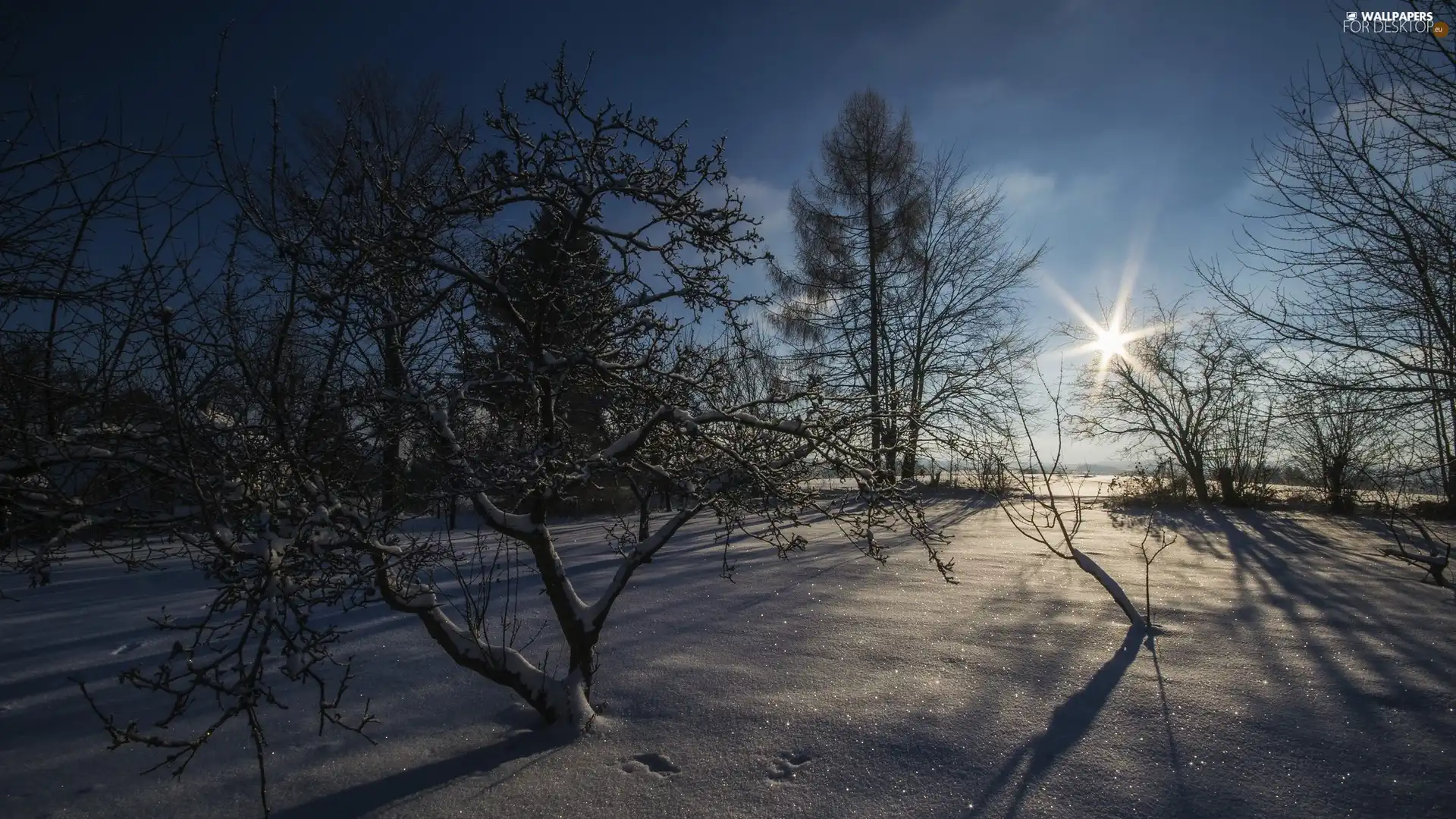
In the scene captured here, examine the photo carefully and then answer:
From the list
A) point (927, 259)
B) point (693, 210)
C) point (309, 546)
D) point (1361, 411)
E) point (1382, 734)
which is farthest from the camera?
point (927, 259)

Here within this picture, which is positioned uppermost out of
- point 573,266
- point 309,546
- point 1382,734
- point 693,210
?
point 693,210

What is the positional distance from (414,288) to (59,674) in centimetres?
338

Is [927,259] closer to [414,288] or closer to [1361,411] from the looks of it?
[1361,411]

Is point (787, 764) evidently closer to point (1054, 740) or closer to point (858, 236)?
point (1054, 740)

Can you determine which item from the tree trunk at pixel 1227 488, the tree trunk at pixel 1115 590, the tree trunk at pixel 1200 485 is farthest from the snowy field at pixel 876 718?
the tree trunk at pixel 1200 485

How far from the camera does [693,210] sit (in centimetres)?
276

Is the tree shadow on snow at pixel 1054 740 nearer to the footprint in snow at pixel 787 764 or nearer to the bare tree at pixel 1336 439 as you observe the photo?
the footprint in snow at pixel 787 764

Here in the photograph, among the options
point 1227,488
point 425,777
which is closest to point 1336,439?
point 1227,488

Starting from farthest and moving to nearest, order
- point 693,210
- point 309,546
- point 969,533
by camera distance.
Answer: point 969,533, point 693,210, point 309,546

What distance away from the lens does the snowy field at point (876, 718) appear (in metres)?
2.33

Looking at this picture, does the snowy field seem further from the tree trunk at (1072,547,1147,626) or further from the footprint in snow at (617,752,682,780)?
the tree trunk at (1072,547,1147,626)

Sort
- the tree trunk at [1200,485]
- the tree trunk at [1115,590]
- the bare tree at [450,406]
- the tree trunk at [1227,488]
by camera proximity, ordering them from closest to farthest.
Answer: the bare tree at [450,406] → the tree trunk at [1115,590] → the tree trunk at [1227,488] → the tree trunk at [1200,485]

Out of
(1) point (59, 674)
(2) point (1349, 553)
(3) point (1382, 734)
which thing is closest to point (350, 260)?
(1) point (59, 674)

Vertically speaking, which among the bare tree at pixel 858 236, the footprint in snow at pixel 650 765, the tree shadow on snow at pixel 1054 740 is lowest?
the footprint in snow at pixel 650 765
